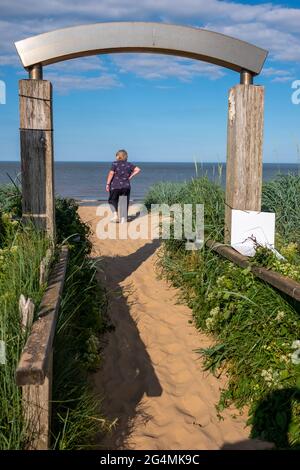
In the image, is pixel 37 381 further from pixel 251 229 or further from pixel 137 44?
pixel 137 44

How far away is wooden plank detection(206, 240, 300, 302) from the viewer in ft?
11.8

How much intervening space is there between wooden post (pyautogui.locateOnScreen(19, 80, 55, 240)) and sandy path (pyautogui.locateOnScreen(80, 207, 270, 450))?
1.41 meters

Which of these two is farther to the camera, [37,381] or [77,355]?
[77,355]

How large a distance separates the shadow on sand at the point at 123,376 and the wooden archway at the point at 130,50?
1275mm

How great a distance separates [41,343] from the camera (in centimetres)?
267

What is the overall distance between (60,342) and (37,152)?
2344 millimetres

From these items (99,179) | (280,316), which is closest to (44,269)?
(280,316)

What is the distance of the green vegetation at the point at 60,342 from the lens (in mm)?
2699

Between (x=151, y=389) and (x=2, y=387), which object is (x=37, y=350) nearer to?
(x=2, y=387)

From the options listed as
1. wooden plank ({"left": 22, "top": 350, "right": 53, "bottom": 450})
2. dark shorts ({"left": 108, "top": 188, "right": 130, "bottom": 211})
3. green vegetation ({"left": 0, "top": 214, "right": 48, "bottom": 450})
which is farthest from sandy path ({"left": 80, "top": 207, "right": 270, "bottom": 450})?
dark shorts ({"left": 108, "top": 188, "right": 130, "bottom": 211})

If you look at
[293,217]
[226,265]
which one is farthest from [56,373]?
[293,217]

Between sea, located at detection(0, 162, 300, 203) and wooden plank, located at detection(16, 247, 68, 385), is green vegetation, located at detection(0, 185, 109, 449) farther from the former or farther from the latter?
sea, located at detection(0, 162, 300, 203)

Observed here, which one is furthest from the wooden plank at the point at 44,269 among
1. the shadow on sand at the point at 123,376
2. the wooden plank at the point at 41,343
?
the shadow on sand at the point at 123,376

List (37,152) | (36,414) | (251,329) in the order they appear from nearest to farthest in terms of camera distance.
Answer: (36,414) → (251,329) → (37,152)
